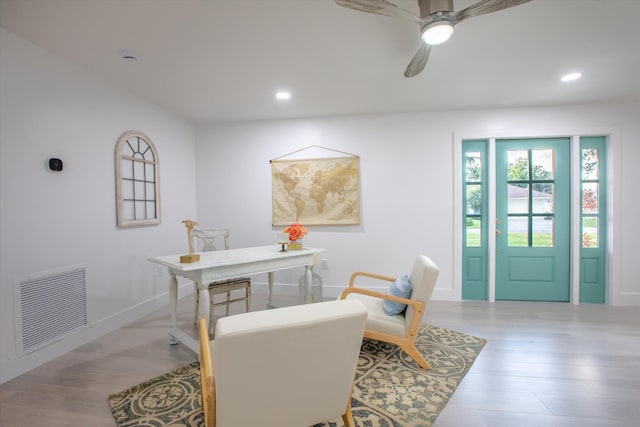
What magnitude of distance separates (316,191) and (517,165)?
2.61m

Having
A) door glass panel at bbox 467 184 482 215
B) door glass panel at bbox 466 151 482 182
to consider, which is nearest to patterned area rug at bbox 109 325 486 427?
door glass panel at bbox 467 184 482 215

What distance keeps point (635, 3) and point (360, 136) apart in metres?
2.54

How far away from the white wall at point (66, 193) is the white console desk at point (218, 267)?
79 cm

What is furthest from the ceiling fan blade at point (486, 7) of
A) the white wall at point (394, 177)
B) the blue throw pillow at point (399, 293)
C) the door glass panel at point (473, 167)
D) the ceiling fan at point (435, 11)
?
the door glass panel at point (473, 167)

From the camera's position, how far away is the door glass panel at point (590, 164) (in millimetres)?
3525

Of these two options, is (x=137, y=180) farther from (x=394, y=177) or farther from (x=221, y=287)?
(x=394, y=177)

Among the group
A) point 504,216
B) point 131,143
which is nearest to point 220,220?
point 131,143

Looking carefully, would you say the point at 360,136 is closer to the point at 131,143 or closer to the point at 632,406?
the point at 131,143

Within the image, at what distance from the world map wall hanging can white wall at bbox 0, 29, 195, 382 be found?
1.53 meters

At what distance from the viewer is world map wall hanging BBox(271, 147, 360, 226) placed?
12.6 feet

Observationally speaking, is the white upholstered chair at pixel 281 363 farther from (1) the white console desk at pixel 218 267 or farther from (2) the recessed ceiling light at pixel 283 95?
(2) the recessed ceiling light at pixel 283 95

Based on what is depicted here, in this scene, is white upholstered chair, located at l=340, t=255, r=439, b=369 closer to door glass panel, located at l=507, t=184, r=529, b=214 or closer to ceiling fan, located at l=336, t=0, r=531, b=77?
ceiling fan, located at l=336, t=0, r=531, b=77

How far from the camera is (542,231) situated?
3.61 meters

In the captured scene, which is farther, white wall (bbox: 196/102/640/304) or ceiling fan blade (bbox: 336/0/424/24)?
white wall (bbox: 196/102/640/304)
